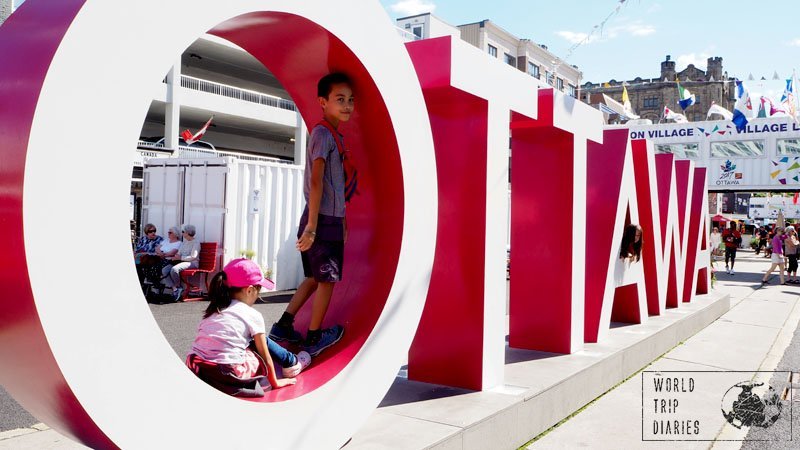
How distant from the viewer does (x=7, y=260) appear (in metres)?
1.91

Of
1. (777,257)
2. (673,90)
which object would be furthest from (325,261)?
(673,90)

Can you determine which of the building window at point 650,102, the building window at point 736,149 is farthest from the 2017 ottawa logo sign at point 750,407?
the building window at point 650,102

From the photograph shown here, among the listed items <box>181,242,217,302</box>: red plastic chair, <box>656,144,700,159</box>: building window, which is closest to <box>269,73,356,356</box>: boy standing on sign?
<box>181,242,217,302</box>: red plastic chair

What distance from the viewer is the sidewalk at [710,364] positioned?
183 inches

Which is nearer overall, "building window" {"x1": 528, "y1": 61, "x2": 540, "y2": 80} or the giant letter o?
the giant letter o

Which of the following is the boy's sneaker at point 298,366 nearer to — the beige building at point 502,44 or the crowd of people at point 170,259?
the crowd of people at point 170,259

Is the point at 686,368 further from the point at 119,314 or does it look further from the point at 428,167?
the point at 119,314

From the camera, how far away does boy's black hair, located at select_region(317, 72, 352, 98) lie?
11.5 ft

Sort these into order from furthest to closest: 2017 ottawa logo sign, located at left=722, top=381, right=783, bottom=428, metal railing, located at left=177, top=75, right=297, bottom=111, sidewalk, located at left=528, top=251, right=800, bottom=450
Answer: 1. metal railing, located at left=177, top=75, right=297, bottom=111
2. 2017 ottawa logo sign, located at left=722, top=381, right=783, bottom=428
3. sidewalk, located at left=528, top=251, right=800, bottom=450

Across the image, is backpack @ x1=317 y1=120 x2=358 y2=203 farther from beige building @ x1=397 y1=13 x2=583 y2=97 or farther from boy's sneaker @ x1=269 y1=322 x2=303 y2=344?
beige building @ x1=397 y1=13 x2=583 y2=97

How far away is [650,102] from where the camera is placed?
8025cm

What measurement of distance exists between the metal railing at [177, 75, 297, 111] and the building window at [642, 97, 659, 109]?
60.1 meters

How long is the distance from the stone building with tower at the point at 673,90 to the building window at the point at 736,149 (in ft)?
177

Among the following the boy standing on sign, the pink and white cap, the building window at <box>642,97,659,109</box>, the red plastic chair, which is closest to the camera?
the pink and white cap
